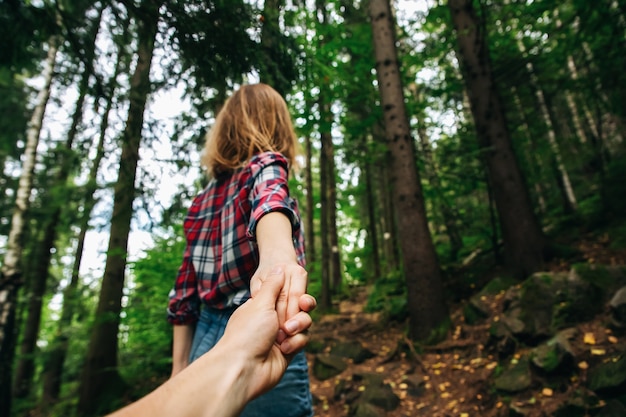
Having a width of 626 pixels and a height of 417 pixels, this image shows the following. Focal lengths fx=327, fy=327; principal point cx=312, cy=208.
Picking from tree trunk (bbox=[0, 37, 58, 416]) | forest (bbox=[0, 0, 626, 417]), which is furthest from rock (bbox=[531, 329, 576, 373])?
tree trunk (bbox=[0, 37, 58, 416])

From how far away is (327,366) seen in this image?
5.26 metres

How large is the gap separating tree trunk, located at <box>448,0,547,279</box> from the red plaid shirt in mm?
5078

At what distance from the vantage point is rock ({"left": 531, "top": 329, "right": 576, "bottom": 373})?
3.08 m

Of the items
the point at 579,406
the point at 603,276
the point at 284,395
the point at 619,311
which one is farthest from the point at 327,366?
the point at 284,395

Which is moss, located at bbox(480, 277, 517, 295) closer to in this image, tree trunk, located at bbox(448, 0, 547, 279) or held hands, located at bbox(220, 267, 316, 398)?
tree trunk, located at bbox(448, 0, 547, 279)

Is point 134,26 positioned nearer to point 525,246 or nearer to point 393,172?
point 393,172

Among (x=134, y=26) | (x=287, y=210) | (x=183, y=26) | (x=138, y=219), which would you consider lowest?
(x=287, y=210)

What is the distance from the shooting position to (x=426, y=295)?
498 centimetres

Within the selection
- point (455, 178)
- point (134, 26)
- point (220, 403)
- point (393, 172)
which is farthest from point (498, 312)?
point (134, 26)

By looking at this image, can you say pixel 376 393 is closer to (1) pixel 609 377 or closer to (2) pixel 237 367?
(1) pixel 609 377

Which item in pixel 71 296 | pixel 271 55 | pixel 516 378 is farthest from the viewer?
pixel 71 296

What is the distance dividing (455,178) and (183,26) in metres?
5.79

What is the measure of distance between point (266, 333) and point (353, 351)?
5.29 meters

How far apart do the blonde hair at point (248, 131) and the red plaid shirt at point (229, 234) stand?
0.09 metres
